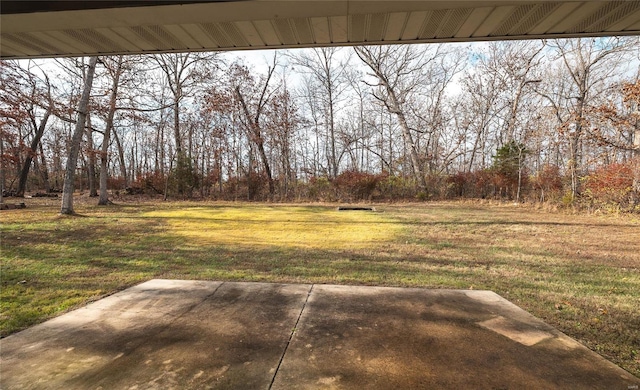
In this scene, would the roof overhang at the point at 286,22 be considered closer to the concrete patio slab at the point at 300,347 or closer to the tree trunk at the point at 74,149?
the concrete patio slab at the point at 300,347

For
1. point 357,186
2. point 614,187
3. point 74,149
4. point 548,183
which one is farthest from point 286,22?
point 548,183

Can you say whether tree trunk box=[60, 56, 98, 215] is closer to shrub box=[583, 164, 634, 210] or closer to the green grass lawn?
the green grass lawn

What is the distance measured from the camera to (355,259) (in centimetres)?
454

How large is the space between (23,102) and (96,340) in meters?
11.1

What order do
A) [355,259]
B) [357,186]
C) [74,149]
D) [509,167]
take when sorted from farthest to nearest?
[357,186] < [509,167] < [74,149] < [355,259]

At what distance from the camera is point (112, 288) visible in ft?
10.3

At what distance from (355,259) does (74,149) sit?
981 centimetres

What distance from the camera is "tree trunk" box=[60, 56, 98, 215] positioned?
9.00 metres

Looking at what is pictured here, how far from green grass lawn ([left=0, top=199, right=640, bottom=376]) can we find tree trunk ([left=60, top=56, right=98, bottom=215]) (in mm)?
812

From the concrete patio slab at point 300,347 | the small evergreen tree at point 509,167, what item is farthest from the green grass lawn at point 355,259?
the small evergreen tree at point 509,167

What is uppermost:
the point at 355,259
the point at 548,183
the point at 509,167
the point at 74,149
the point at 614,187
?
the point at 509,167

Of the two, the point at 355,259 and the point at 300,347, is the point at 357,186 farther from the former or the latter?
the point at 300,347

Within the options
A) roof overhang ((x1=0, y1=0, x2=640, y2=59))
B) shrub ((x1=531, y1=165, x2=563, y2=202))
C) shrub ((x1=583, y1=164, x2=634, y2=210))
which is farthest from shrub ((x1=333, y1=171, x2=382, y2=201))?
roof overhang ((x1=0, y1=0, x2=640, y2=59))

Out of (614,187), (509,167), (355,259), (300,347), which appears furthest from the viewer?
(509,167)
